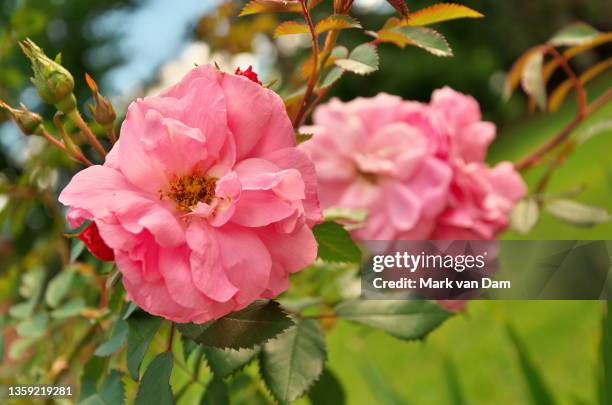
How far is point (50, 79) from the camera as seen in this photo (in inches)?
12.4

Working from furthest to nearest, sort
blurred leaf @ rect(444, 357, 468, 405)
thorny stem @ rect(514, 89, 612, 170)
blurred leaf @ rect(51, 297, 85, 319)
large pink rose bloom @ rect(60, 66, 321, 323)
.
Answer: blurred leaf @ rect(444, 357, 468, 405)
thorny stem @ rect(514, 89, 612, 170)
blurred leaf @ rect(51, 297, 85, 319)
large pink rose bloom @ rect(60, 66, 321, 323)

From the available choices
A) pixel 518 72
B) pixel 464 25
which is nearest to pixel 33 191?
pixel 518 72

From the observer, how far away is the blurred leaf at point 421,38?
37 cm

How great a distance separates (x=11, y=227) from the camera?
756 millimetres

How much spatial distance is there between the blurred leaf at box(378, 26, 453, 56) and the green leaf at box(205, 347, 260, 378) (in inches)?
7.5

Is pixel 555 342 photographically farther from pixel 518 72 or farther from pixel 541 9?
pixel 541 9

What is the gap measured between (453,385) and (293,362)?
1.44ft

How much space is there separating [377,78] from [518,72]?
6.88 m

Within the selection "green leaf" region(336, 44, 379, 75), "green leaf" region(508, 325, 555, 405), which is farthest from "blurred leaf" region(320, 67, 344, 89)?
"green leaf" region(508, 325, 555, 405)

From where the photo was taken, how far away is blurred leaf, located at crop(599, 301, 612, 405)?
1.84 feet

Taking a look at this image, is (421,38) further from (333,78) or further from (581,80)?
(581,80)

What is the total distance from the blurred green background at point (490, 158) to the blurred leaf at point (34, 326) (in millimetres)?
133

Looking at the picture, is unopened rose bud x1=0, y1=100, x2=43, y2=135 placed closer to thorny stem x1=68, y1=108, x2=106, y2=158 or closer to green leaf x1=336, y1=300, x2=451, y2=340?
thorny stem x1=68, y1=108, x2=106, y2=158

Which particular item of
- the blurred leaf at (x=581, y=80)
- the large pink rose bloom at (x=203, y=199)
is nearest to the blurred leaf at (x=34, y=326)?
the large pink rose bloom at (x=203, y=199)
